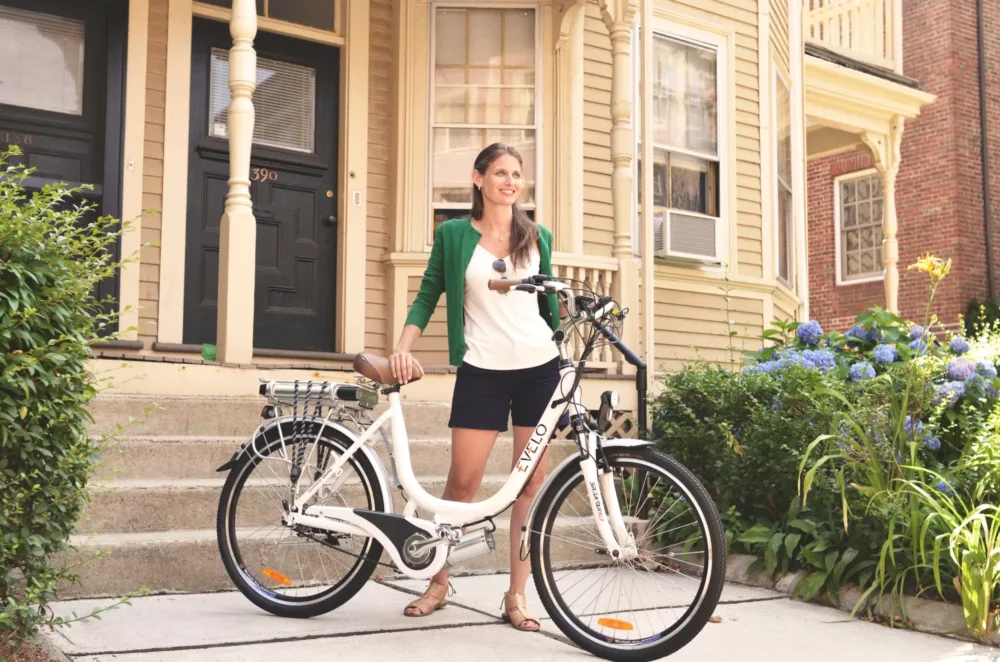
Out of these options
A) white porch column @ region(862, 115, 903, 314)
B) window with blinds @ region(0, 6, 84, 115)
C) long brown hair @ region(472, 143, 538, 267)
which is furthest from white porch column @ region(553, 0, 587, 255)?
white porch column @ region(862, 115, 903, 314)

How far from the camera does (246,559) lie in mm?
3963

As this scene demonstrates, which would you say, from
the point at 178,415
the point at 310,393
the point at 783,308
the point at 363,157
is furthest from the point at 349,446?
the point at 783,308

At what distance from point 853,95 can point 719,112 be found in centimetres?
305

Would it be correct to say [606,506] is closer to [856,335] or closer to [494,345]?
[494,345]

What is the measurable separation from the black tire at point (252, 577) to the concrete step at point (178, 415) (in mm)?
1001

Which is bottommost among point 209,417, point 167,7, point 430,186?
point 209,417

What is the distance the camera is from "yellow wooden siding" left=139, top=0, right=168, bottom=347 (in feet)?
22.0

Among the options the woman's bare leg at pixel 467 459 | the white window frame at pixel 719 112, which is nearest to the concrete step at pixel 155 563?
the woman's bare leg at pixel 467 459

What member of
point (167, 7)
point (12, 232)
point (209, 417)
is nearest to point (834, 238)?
point (167, 7)

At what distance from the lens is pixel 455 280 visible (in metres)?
3.69

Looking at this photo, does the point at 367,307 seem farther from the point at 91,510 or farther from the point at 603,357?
the point at 91,510

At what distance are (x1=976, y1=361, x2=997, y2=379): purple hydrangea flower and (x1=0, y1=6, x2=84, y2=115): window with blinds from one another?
219 inches

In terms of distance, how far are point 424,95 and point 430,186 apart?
0.69 metres

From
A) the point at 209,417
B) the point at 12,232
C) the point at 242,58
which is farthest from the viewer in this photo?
the point at 242,58
